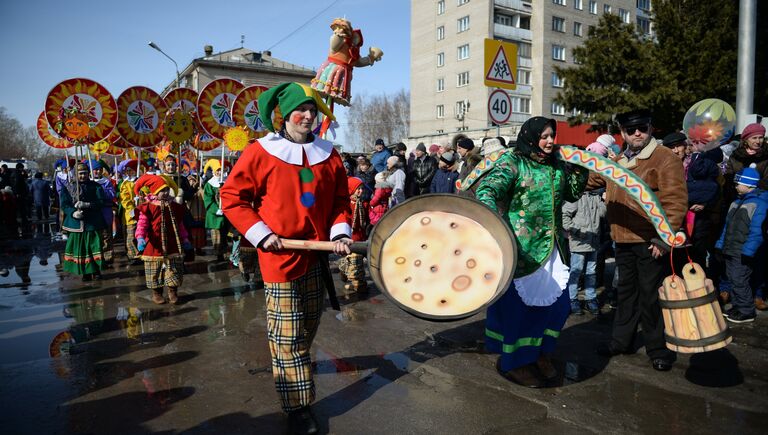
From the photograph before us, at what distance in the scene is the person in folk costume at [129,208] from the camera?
29.5 feet

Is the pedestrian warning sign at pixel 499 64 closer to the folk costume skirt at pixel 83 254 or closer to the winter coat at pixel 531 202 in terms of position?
the winter coat at pixel 531 202

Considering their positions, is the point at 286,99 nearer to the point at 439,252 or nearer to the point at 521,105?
the point at 439,252

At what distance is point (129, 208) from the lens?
9.72m

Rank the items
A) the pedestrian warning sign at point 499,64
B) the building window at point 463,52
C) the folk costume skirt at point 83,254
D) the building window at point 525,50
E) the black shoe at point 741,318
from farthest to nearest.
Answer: the building window at point 463,52 < the building window at point 525,50 < the folk costume skirt at point 83,254 < the pedestrian warning sign at point 499,64 < the black shoe at point 741,318

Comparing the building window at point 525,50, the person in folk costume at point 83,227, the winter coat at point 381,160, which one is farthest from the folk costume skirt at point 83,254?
the building window at point 525,50

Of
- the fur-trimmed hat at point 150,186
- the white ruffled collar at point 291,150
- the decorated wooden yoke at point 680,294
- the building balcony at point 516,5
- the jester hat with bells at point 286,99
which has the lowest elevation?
the decorated wooden yoke at point 680,294

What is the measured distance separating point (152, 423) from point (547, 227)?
3107 millimetres

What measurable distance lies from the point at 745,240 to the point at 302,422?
5231mm

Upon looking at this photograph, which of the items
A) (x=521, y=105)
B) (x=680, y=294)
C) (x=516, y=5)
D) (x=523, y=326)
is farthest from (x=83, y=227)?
(x=516, y=5)

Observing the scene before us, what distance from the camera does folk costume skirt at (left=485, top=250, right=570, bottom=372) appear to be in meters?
4.05

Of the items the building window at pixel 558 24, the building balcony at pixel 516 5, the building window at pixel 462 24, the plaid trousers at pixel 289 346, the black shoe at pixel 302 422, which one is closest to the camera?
the black shoe at pixel 302 422

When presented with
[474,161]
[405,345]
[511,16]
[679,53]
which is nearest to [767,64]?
[679,53]

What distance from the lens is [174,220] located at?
7.54 metres

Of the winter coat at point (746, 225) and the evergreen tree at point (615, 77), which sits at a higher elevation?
the evergreen tree at point (615, 77)
